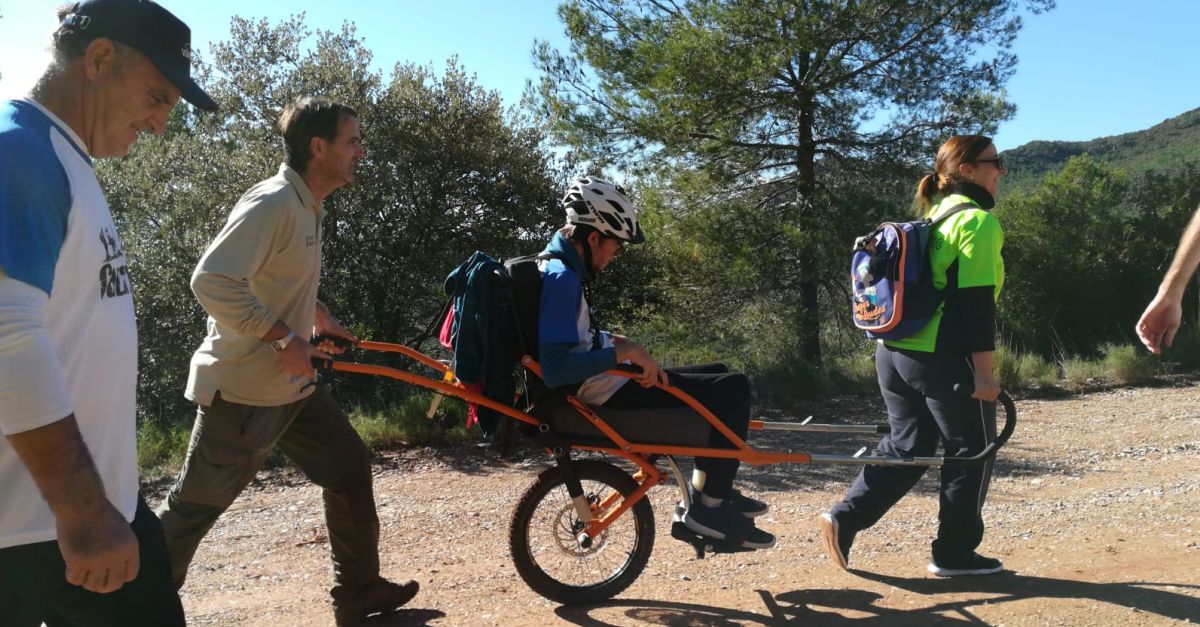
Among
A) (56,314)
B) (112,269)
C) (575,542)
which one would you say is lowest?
(575,542)

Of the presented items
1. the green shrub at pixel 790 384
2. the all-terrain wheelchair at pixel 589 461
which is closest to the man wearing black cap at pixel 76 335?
the all-terrain wheelchair at pixel 589 461

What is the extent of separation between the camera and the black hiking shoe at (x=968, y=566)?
4553 mm

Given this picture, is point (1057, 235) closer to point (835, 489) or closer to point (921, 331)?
point (835, 489)

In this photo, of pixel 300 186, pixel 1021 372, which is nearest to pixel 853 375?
pixel 1021 372

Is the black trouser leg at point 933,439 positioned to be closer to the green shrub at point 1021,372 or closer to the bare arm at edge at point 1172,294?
the bare arm at edge at point 1172,294

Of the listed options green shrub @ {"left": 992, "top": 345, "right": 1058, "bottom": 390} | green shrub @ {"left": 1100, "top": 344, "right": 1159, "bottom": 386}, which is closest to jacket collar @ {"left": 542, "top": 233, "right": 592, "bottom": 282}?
green shrub @ {"left": 992, "top": 345, "right": 1058, "bottom": 390}

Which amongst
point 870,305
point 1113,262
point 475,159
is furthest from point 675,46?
point 1113,262

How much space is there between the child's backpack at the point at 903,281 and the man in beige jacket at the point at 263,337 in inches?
103

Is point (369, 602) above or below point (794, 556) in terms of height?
above

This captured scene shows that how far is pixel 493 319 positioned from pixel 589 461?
926 mm

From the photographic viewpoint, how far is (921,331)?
14.8 ft

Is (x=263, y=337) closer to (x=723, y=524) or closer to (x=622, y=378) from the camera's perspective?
(x=622, y=378)

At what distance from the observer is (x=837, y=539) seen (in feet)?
15.3

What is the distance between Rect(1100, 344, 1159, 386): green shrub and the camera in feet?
38.0
